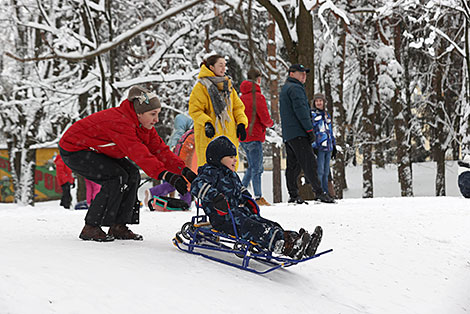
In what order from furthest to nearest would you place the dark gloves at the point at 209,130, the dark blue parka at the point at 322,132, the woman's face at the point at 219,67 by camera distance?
the dark blue parka at the point at 322,132, the woman's face at the point at 219,67, the dark gloves at the point at 209,130

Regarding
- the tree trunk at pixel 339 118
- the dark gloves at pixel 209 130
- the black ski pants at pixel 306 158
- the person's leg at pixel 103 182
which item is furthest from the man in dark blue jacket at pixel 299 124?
the tree trunk at pixel 339 118

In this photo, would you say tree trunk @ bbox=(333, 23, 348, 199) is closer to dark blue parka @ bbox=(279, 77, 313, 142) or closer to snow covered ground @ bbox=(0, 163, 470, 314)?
dark blue parka @ bbox=(279, 77, 313, 142)

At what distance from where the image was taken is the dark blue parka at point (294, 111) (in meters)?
7.96

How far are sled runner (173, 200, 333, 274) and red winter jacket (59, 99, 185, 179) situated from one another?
1.97ft

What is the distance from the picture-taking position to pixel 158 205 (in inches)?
322

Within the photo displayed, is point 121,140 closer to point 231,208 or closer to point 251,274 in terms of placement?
point 231,208

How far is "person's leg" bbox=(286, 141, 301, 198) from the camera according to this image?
27.8ft

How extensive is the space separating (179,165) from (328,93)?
714 inches

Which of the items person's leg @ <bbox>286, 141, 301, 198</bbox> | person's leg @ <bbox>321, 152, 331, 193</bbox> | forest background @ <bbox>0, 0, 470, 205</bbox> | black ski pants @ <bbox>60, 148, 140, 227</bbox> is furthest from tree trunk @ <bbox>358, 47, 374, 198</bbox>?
black ski pants @ <bbox>60, 148, 140, 227</bbox>

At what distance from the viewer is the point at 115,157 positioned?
16.5 ft

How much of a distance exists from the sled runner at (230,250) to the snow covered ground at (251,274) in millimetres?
108

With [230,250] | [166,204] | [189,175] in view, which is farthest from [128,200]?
[166,204]

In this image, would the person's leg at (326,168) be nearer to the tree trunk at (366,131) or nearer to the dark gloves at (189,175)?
the dark gloves at (189,175)

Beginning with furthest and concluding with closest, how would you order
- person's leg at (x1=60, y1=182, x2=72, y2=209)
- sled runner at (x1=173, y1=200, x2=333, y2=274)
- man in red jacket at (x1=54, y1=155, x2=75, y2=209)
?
person's leg at (x1=60, y1=182, x2=72, y2=209) → man in red jacket at (x1=54, y1=155, x2=75, y2=209) → sled runner at (x1=173, y1=200, x2=333, y2=274)
